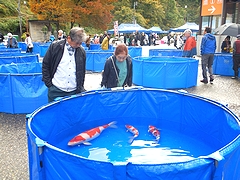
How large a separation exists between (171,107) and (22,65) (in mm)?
5638

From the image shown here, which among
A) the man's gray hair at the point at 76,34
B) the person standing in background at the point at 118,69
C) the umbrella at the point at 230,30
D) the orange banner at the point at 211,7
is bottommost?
the person standing in background at the point at 118,69

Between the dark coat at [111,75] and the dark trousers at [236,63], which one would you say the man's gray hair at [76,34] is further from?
the dark trousers at [236,63]

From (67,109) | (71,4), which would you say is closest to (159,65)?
(67,109)

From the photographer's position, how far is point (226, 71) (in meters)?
12.1

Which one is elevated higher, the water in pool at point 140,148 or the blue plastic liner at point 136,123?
the blue plastic liner at point 136,123

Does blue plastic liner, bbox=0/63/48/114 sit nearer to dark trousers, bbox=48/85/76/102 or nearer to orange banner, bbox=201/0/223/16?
dark trousers, bbox=48/85/76/102

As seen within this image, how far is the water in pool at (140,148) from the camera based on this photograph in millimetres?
3990

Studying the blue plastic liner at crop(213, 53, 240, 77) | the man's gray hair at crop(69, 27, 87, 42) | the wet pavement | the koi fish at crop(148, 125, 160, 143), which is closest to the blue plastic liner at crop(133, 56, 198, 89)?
the wet pavement

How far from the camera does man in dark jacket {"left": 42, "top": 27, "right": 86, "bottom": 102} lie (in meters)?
3.80

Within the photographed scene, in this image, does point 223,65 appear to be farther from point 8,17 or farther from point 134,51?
point 8,17

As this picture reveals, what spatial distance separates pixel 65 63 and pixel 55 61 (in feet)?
0.48

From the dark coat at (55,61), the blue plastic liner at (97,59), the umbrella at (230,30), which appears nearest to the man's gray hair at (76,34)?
the dark coat at (55,61)

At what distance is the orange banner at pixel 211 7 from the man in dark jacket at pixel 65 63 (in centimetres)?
1738

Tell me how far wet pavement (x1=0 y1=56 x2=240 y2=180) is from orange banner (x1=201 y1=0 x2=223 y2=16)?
34.3ft
